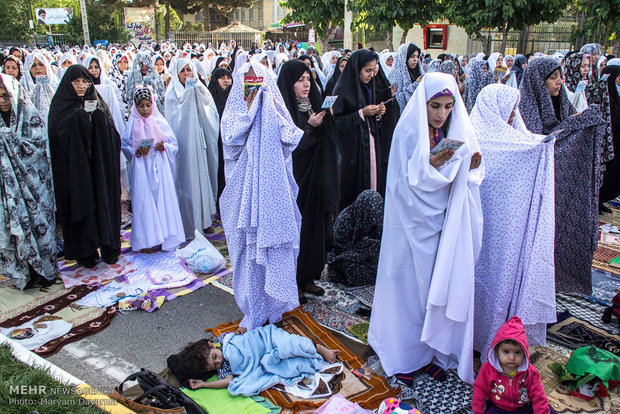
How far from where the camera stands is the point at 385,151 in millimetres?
4902

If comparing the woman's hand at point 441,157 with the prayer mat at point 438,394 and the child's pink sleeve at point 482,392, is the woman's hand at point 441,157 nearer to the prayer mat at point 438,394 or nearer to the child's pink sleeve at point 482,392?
the child's pink sleeve at point 482,392

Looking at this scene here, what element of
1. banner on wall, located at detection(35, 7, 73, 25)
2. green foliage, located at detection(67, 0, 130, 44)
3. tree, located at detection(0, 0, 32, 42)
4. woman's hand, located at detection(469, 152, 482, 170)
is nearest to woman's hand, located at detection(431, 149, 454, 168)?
woman's hand, located at detection(469, 152, 482, 170)

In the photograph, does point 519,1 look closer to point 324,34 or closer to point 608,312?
point 324,34

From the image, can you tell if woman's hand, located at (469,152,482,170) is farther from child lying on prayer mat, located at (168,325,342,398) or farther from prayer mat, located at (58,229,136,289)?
prayer mat, located at (58,229,136,289)

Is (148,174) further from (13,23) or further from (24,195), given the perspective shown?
(13,23)

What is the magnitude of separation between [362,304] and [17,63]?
19.9 ft

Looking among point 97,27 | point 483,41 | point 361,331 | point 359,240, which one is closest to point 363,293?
point 359,240

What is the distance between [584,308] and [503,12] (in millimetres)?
11870

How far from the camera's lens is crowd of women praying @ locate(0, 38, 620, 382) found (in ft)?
9.28

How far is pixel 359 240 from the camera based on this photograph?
435 cm

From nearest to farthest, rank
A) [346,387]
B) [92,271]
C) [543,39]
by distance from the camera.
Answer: [346,387] < [92,271] < [543,39]

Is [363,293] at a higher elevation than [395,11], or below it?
below

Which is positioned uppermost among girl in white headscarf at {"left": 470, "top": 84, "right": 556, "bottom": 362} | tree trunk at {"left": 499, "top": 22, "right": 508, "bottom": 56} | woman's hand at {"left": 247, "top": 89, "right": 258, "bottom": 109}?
tree trunk at {"left": 499, "top": 22, "right": 508, "bottom": 56}

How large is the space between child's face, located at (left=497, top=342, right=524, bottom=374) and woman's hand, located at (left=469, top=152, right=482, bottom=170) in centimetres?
102
